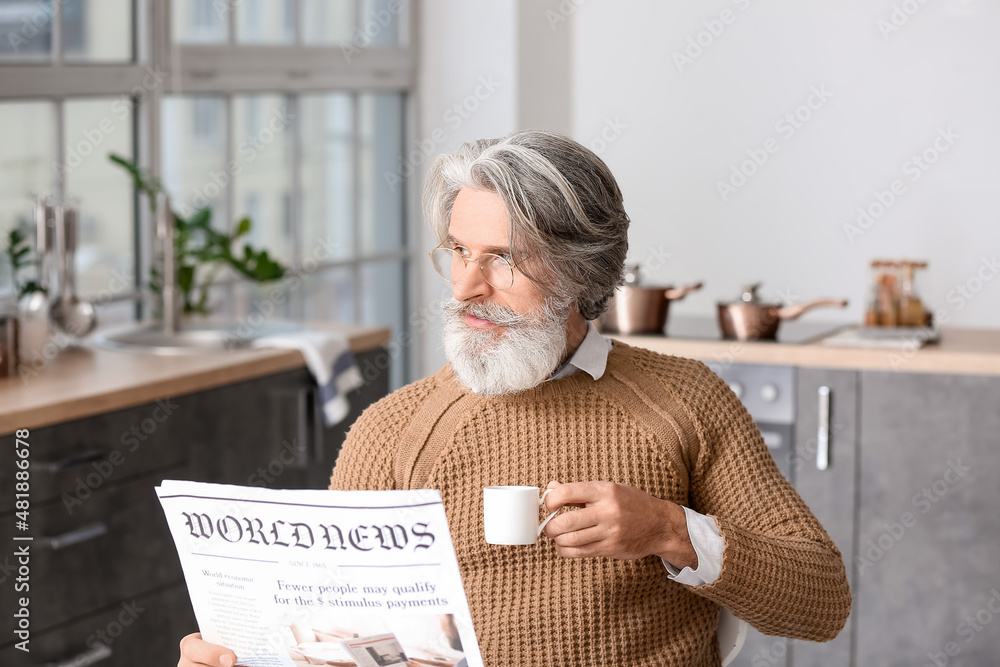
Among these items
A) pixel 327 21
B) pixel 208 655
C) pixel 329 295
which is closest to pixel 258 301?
pixel 329 295

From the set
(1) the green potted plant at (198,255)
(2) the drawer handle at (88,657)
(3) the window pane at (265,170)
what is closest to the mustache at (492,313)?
(2) the drawer handle at (88,657)

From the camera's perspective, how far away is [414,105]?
4320 mm

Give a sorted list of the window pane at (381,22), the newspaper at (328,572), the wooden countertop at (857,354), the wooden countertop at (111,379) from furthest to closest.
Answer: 1. the window pane at (381,22)
2. the wooden countertop at (857,354)
3. the wooden countertop at (111,379)
4. the newspaper at (328,572)

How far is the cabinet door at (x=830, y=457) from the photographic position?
2.72m

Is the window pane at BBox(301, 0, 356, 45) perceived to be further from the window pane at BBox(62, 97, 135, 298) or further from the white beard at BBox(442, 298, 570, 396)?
the white beard at BBox(442, 298, 570, 396)

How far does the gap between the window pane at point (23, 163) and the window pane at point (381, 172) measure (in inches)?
56.4

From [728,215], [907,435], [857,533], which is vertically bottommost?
[857,533]

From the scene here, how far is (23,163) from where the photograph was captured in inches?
109

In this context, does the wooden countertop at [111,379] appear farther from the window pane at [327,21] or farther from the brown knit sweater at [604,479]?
the window pane at [327,21]

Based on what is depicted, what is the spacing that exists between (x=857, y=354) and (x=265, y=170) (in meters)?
1.91

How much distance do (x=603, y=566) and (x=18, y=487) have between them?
1209mm

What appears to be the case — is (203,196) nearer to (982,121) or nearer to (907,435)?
(907,435)

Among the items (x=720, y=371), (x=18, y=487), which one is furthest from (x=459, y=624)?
(x=720, y=371)

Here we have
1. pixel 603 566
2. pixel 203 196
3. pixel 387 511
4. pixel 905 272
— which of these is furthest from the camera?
pixel 203 196
